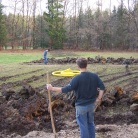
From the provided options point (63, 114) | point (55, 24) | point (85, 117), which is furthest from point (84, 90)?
point (55, 24)

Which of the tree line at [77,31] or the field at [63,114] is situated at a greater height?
the tree line at [77,31]

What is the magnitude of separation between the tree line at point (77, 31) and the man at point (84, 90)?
40.0 m

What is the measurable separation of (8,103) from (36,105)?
0.98m

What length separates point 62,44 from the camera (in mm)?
45438

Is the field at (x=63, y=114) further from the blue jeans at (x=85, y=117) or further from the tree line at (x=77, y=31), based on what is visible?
the tree line at (x=77, y=31)

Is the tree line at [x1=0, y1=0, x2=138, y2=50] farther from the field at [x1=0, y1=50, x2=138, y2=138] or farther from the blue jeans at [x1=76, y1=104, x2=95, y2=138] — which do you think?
the blue jeans at [x1=76, y1=104, x2=95, y2=138]

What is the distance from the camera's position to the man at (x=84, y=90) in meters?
4.84

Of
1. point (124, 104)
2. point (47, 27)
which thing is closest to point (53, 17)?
point (47, 27)

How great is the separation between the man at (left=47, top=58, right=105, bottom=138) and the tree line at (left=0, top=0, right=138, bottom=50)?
40.0 m

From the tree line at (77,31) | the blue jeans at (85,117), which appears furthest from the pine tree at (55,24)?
the blue jeans at (85,117)

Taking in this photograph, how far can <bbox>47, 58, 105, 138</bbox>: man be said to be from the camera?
4.84 metres

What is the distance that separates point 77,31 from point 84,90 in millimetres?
42495

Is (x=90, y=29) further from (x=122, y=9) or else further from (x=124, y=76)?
(x=124, y=76)

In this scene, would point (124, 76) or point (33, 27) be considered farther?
point (33, 27)
